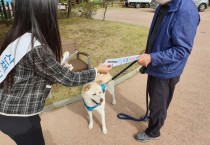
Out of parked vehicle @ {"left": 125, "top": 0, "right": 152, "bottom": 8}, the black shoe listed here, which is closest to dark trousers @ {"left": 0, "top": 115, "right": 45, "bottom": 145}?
the black shoe

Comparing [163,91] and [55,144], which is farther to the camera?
[55,144]

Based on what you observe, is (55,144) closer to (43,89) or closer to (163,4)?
(43,89)

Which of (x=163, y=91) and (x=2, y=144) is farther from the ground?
(x=163, y=91)

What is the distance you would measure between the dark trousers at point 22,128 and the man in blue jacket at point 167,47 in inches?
57.8

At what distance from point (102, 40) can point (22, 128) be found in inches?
316

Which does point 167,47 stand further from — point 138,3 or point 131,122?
point 138,3

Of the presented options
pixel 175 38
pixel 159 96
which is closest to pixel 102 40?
pixel 159 96

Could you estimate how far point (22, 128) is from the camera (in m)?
2.04

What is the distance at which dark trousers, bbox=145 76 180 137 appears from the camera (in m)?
3.18

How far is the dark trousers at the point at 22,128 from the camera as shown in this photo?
1996 millimetres

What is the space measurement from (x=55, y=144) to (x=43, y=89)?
202 centimetres

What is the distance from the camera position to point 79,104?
489 cm

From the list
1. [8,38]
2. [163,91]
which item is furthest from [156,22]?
[8,38]

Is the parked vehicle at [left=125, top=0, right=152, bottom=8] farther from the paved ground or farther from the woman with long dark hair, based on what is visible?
the woman with long dark hair
